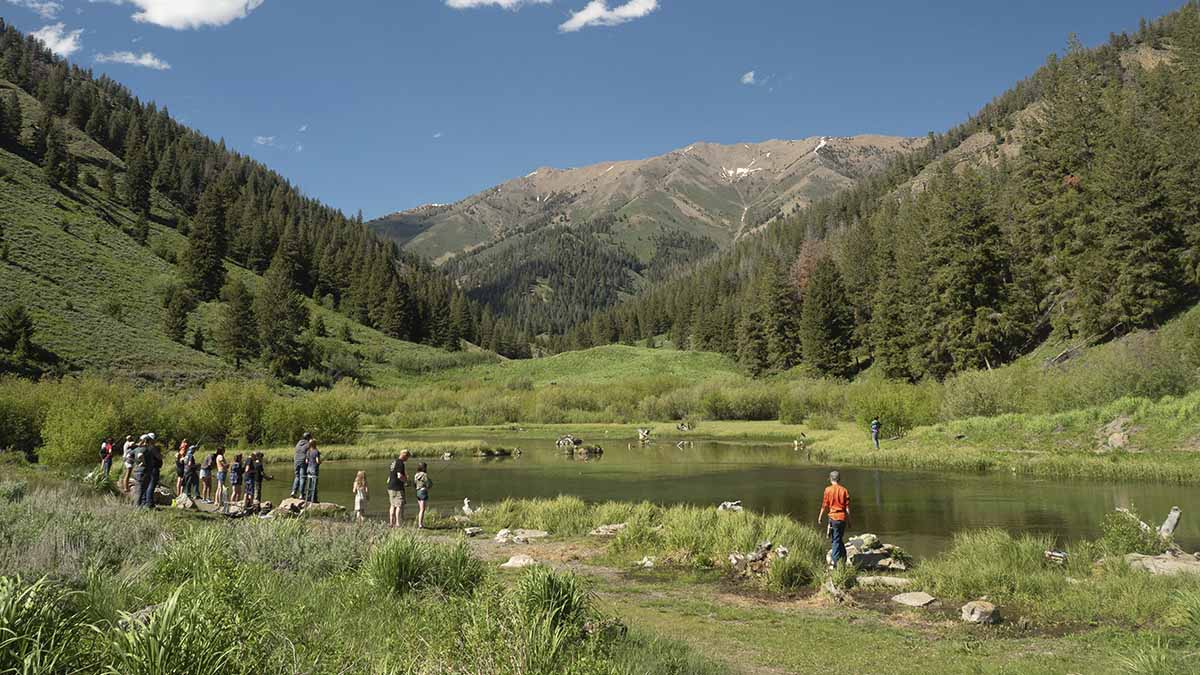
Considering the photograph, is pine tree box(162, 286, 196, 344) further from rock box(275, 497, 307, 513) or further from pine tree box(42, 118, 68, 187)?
rock box(275, 497, 307, 513)

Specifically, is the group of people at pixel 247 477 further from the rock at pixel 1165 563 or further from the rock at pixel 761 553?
the rock at pixel 1165 563

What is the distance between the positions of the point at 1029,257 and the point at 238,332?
88017mm

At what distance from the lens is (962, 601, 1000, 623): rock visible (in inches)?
465

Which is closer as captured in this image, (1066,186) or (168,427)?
(168,427)

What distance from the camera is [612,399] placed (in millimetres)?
86812

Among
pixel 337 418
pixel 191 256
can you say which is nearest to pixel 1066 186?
pixel 337 418

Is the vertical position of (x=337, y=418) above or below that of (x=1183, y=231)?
below

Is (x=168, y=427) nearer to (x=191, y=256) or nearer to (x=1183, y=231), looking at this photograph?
(x=191, y=256)

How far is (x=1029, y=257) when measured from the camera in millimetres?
65750

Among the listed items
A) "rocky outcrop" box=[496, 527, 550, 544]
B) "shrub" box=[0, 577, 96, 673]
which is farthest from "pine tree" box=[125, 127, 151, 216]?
"shrub" box=[0, 577, 96, 673]

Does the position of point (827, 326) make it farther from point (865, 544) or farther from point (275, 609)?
point (275, 609)

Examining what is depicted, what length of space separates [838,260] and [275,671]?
11636 cm

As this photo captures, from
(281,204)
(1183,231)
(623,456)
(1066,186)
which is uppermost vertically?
(281,204)

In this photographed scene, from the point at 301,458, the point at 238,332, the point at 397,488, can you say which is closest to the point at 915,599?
the point at 397,488
